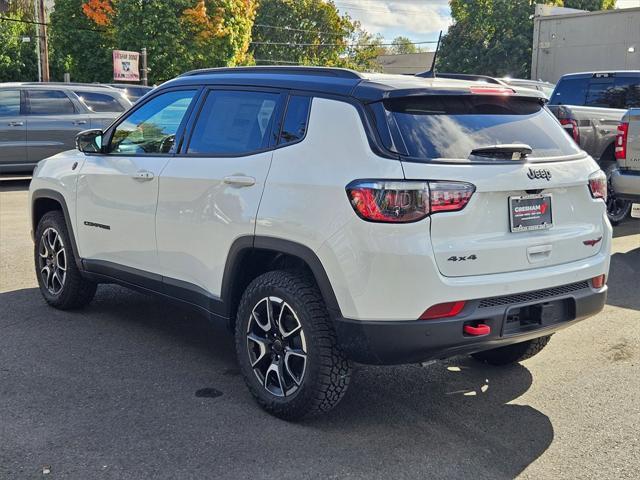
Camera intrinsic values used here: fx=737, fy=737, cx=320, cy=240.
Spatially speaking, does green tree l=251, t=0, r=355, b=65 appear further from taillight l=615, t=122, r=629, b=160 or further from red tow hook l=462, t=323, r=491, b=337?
red tow hook l=462, t=323, r=491, b=337

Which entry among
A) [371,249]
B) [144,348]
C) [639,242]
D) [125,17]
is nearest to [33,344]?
[144,348]

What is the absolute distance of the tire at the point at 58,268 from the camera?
5.70 meters

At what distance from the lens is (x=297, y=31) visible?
61750 mm

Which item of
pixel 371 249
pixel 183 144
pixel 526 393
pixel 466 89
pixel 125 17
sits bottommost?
pixel 526 393

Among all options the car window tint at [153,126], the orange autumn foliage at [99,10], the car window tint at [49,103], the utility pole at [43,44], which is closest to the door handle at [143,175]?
the car window tint at [153,126]

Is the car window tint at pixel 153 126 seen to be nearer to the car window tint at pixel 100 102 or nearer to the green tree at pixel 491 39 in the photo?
the car window tint at pixel 100 102

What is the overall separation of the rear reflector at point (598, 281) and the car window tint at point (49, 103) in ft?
39.5

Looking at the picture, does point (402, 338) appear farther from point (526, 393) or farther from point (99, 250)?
point (99, 250)

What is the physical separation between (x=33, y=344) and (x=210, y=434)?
1.95m

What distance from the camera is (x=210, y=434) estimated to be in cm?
372

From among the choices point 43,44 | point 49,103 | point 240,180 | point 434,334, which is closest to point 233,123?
point 240,180

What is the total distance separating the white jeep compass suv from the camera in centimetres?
341

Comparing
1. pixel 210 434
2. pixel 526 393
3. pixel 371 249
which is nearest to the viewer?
pixel 371 249

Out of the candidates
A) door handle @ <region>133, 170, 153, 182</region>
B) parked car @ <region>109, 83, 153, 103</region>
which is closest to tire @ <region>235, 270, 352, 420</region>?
door handle @ <region>133, 170, 153, 182</region>
